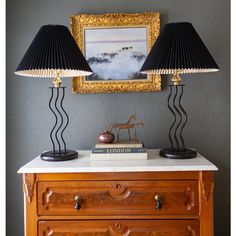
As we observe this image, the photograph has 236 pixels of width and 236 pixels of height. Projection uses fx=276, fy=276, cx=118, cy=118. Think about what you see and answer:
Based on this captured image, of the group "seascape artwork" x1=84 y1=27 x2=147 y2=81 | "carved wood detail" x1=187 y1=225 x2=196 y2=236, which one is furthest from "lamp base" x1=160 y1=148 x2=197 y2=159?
"seascape artwork" x1=84 y1=27 x2=147 y2=81

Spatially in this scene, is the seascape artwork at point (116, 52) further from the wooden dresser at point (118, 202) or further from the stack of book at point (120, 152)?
the wooden dresser at point (118, 202)

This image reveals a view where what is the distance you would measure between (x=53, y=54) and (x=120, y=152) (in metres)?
0.62

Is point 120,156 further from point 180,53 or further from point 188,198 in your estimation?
point 180,53

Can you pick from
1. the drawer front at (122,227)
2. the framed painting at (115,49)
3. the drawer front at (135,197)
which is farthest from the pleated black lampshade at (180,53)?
the drawer front at (122,227)

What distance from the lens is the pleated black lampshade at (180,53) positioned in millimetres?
1384

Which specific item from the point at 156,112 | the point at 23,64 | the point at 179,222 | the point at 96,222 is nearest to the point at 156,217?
the point at 179,222

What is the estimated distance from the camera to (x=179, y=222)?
1379mm

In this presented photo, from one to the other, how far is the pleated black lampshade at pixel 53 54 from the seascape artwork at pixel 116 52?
0.39 metres

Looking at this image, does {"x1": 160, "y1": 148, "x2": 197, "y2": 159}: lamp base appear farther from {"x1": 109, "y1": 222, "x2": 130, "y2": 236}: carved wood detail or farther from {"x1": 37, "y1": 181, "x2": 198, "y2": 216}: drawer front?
{"x1": 109, "y1": 222, "x2": 130, "y2": 236}: carved wood detail

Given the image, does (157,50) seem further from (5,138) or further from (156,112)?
(5,138)

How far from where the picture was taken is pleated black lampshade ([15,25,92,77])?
1.37 metres

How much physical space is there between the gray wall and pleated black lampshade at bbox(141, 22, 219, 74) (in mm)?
450

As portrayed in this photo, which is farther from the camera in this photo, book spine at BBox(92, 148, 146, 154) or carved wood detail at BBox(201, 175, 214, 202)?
book spine at BBox(92, 148, 146, 154)

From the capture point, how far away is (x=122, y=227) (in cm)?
138
